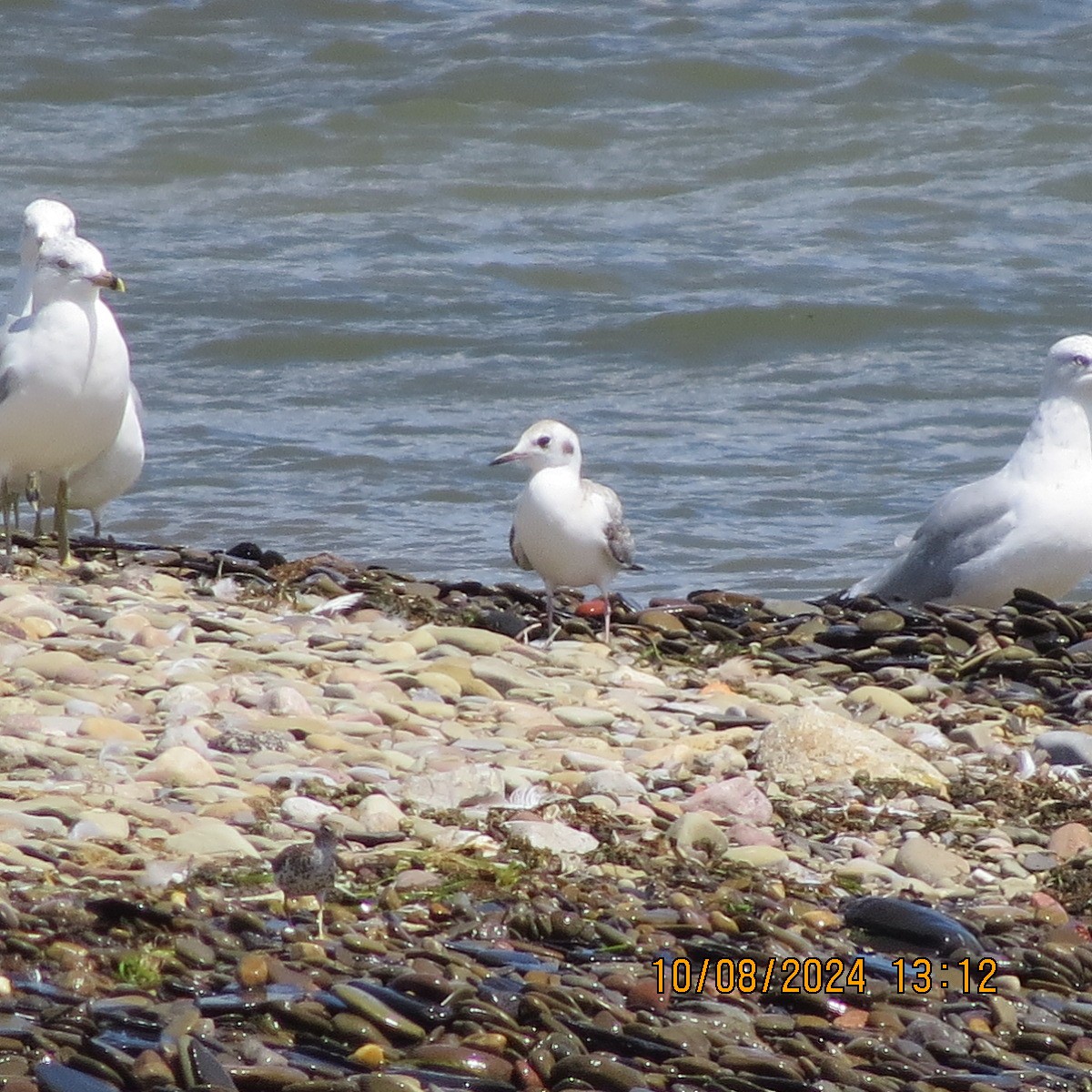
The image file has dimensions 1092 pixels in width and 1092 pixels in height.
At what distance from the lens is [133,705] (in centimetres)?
475

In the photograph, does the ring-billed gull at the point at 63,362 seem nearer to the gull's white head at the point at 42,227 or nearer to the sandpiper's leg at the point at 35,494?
the sandpiper's leg at the point at 35,494

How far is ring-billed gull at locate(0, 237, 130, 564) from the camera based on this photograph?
249 inches

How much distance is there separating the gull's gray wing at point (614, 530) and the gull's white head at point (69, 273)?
1700 millimetres

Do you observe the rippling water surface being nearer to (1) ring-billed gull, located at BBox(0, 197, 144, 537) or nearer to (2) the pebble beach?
(1) ring-billed gull, located at BBox(0, 197, 144, 537)

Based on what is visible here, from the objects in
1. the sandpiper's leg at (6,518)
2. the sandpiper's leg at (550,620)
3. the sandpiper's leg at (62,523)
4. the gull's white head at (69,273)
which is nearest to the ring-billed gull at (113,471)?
the sandpiper's leg at (62,523)

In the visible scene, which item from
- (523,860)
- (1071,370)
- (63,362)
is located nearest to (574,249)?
(1071,370)

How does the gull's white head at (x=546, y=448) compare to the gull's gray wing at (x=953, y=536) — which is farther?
the gull's gray wing at (x=953, y=536)

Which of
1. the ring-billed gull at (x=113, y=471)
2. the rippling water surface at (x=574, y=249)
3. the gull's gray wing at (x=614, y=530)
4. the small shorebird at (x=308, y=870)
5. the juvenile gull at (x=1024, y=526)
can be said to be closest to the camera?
the small shorebird at (x=308, y=870)

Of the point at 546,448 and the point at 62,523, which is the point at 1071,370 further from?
the point at 62,523

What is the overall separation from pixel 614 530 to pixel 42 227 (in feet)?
8.41

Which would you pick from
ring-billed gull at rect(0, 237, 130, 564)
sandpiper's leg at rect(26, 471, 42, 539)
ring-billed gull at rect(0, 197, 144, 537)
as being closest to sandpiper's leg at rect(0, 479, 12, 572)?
sandpiper's leg at rect(26, 471, 42, 539)

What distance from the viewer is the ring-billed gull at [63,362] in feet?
20.8

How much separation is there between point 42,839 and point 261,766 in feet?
2.12

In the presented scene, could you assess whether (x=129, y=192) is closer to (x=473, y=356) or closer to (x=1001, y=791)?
(x=473, y=356)
